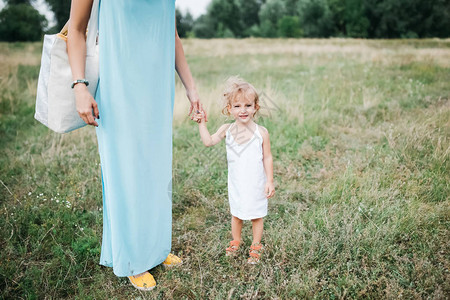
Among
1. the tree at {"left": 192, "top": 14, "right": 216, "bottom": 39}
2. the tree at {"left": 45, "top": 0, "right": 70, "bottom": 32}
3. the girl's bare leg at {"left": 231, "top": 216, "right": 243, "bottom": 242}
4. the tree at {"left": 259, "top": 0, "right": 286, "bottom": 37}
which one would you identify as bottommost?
the girl's bare leg at {"left": 231, "top": 216, "right": 243, "bottom": 242}

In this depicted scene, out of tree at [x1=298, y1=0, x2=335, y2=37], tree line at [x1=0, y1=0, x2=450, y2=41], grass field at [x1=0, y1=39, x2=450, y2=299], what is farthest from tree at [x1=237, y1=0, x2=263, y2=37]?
grass field at [x1=0, y1=39, x2=450, y2=299]

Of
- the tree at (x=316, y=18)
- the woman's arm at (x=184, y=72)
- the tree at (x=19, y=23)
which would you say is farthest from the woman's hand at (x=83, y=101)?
the tree at (x=316, y=18)

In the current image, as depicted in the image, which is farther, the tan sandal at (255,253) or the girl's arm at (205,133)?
the tan sandal at (255,253)

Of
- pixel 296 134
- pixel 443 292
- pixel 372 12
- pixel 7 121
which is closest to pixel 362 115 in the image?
pixel 296 134

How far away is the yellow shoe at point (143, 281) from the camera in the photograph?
224cm

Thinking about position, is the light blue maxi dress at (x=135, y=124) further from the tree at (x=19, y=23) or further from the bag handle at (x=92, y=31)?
the tree at (x=19, y=23)

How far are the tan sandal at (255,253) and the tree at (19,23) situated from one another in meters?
32.0

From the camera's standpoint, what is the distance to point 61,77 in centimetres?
187

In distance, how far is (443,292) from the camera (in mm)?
2102

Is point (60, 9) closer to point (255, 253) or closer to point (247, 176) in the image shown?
point (247, 176)

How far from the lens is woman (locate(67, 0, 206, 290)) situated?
5.90 ft

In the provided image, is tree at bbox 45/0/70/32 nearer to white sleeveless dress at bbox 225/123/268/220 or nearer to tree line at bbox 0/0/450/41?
tree line at bbox 0/0/450/41

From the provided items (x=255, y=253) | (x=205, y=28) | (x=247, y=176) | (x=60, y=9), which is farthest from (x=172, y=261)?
(x=205, y=28)

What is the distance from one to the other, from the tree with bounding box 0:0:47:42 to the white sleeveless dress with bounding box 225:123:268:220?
31.9 metres
